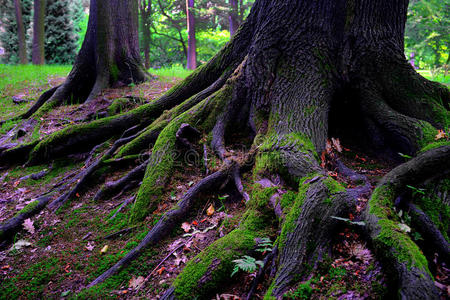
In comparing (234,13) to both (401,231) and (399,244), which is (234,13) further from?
(399,244)

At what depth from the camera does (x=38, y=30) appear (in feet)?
52.3

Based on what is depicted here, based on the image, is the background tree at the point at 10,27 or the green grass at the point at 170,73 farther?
the background tree at the point at 10,27

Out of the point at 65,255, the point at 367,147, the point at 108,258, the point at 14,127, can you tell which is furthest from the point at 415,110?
the point at 14,127

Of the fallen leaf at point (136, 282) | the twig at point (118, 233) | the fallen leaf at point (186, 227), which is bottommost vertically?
the fallen leaf at point (136, 282)

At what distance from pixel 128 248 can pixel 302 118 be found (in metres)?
2.77

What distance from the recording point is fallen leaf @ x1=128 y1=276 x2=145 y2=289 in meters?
2.86

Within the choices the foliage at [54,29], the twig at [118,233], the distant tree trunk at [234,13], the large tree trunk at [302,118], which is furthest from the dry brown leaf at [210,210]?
the foliage at [54,29]

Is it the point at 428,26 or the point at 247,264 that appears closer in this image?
the point at 247,264

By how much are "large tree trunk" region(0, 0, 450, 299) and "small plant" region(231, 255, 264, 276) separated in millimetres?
106

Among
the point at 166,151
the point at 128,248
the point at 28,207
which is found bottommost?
the point at 128,248

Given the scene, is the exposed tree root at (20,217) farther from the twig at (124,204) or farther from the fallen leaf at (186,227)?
the fallen leaf at (186,227)

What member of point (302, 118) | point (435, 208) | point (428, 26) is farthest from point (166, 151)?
point (428, 26)

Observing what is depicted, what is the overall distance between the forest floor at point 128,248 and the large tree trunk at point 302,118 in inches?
6.4

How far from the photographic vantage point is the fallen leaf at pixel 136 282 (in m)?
2.86
